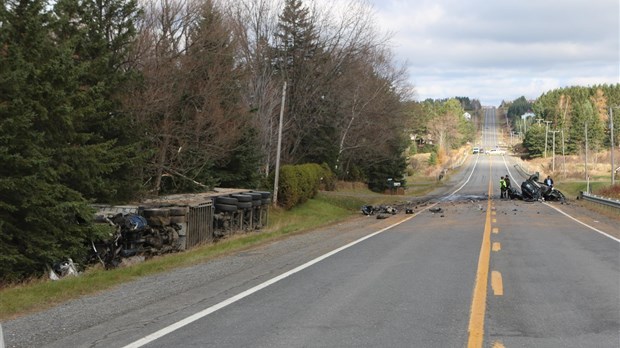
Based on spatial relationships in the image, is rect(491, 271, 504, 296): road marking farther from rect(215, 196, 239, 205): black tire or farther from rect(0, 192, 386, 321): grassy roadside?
rect(215, 196, 239, 205): black tire

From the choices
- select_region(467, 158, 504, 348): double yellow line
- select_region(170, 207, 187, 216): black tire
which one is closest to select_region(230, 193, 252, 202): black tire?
select_region(170, 207, 187, 216): black tire

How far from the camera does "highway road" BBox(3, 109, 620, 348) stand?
6.46 m

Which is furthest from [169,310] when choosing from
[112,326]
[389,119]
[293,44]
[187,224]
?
[389,119]

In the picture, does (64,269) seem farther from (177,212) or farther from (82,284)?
(82,284)

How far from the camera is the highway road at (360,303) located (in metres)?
6.46

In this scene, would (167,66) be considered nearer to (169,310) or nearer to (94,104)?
(94,104)

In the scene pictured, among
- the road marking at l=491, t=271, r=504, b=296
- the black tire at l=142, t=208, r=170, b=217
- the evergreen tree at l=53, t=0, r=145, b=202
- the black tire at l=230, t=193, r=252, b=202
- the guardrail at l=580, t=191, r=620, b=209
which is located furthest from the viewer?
the guardrail at l=580, t=191, r=620, b=209

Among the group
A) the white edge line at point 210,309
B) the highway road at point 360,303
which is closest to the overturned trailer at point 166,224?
the highway road at point 360,303

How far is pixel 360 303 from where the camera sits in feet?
27.3

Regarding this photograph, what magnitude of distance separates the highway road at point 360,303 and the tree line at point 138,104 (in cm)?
517

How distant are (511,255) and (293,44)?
126 ft

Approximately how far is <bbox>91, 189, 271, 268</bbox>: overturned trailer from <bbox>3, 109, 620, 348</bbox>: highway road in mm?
4071

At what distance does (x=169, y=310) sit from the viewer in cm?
791

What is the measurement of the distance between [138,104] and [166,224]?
5.53 m
